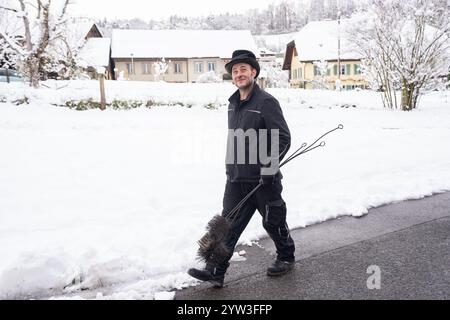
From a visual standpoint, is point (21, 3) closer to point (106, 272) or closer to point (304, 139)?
point (304, 139)

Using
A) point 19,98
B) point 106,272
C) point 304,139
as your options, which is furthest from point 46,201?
point 19,98

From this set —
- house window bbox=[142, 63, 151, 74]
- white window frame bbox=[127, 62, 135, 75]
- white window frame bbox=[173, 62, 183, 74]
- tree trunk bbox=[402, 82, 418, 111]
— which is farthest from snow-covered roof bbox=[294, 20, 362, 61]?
tree trunk bbox=[402, 82, 418, 111]

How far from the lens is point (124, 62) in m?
48.6

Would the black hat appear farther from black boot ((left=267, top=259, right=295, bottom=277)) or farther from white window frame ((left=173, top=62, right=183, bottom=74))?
white window frame ((left=173, top=62, right=183, bottom=74))

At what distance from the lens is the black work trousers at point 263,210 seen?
11.7 feet

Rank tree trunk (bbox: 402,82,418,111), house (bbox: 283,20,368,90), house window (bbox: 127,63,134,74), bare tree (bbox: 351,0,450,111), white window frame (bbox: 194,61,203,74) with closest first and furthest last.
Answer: bare tree (bbox: 351,0,450,111) < tree trunk (bbox: 402,82,418,111) < house (bbox: 283,20,368,90) < house window (bbox: 127,63,134,74) < white window frame (bbox: 194,61,203,74)

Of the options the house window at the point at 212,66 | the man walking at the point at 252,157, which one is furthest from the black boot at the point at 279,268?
the house window at the point at 212,66

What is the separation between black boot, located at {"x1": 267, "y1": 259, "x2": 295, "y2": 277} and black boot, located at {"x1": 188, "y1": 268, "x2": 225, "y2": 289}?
0.46 meters

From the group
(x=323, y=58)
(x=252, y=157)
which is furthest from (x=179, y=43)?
(x=252, y=157)

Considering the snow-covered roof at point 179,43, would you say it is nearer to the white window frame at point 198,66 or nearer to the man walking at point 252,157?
the white window frame at point 198,66

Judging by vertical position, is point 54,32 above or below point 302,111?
above

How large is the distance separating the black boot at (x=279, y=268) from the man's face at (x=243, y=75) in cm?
162

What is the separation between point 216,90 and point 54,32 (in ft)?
22.5

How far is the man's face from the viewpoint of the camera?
3.49 meters
